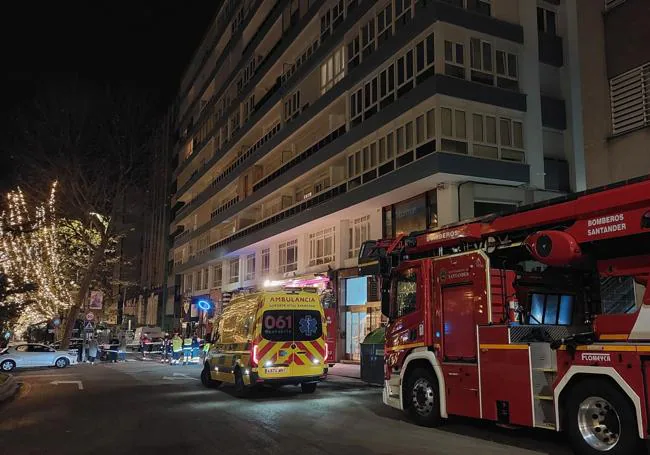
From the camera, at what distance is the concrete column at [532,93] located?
2211 centimetres

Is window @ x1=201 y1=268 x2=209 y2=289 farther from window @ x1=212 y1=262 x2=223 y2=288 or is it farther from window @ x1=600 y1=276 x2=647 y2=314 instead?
window @ x1=600 y1=276 x2=647 y2=314

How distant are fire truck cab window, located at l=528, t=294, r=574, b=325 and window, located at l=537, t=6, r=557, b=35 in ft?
60.8

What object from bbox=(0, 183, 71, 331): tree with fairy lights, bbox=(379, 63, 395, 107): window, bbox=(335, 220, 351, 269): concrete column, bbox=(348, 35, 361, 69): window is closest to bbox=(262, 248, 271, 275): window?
bbox=(335, 220, 351, 269): concrete column

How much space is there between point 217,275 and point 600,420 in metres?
44.7

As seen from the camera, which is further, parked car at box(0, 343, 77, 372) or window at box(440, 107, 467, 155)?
parked car at box(0, 343, 77, 372)

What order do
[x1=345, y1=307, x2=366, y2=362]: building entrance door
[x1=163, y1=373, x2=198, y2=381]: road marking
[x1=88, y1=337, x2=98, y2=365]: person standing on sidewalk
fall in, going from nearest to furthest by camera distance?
[x1=163, y1=373, x2=198, y2=381]: road marking, [x1=345, y1=307, x2=366, y2=362]: building entrance door, [x1=88, y1=337, x2=98, y2=365]: person standing on sidewalk

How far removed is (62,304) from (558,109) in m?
34.0

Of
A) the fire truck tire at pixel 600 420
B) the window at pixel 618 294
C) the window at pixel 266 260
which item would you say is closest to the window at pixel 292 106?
the window at pixel 266 260

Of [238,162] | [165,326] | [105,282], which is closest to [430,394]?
[238,162]

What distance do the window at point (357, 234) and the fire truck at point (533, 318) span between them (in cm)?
1478

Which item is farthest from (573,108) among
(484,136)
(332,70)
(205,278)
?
(205,278)

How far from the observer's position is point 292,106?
111ft

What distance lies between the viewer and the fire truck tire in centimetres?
681

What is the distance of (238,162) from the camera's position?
43.2 m
